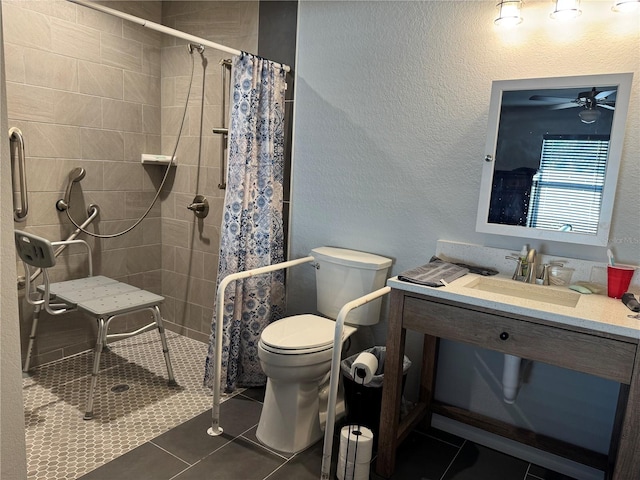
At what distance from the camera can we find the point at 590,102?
5.96 feet

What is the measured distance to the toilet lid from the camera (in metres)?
2.01

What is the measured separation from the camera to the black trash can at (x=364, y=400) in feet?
6.88

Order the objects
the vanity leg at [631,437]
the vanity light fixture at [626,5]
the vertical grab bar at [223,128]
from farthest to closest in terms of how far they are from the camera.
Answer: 1. the vertical grab bar at [223,128]
2. the vanity light fixture at [626,5]
3. the vanity leg at [631,437]

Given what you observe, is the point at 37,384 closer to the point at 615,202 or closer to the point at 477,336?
the point at 477,336

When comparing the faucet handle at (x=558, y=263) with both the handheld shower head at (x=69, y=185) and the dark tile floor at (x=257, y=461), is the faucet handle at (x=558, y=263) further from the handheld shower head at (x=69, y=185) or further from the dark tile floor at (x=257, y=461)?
the handheld shower head at (x=69, y=185)

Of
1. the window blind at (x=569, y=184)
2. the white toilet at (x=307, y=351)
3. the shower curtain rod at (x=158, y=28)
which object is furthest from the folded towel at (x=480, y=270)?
the shower curtain rod at (x=158, y=28)

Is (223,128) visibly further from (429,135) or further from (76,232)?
(429,135)

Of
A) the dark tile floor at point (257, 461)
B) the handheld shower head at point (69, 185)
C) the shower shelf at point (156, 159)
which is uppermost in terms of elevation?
the shower shelf at point (156, 159)

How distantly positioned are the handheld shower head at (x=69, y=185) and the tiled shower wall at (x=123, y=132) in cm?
3

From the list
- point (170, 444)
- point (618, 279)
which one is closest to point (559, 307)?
point (618, 279)

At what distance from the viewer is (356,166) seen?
2.48 metres

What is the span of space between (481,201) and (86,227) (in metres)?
2.33

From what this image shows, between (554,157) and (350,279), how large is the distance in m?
1.06

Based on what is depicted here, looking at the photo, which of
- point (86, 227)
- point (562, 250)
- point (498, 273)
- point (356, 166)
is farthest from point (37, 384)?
point (562, 250)
